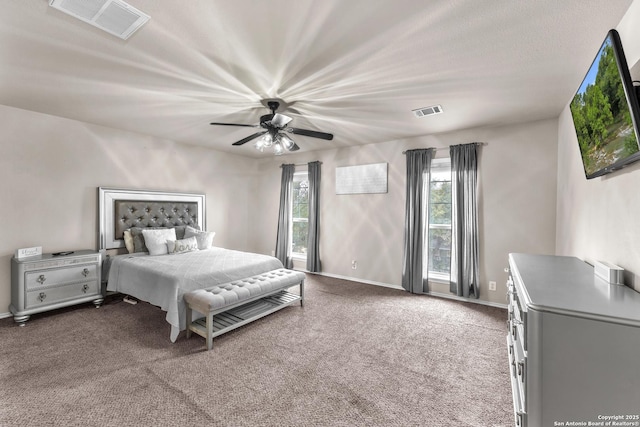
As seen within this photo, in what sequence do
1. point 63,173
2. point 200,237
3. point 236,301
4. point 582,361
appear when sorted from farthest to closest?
point 200,237, point 63,173, point 236,301, point 582,361

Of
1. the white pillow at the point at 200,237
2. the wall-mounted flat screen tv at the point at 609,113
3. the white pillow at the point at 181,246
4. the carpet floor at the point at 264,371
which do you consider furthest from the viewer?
the white pillow at the point at 200,237

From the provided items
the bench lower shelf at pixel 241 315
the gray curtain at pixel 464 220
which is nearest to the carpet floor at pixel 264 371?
the bench lower shelf at pixel 241 315

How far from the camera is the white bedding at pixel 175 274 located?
9.25 feet

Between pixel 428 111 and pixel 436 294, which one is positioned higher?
pixel 428 111

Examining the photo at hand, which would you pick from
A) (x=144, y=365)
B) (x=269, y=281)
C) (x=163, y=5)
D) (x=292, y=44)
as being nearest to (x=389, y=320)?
(x=269, y=281)

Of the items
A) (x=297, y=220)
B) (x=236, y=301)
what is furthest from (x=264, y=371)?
(x=297, y=220)

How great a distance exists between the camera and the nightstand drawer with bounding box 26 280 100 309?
318cm

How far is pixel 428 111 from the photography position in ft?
10.9

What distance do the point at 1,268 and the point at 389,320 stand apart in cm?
469

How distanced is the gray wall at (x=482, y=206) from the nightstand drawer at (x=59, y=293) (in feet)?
11.2

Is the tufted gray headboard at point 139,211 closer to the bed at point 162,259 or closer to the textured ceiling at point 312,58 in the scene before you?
the bed at point 162,259

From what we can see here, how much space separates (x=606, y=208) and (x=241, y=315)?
3.36 metres

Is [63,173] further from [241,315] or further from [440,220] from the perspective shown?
[440,220]

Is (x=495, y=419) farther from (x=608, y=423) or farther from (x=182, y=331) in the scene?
(x=182, y=331)
